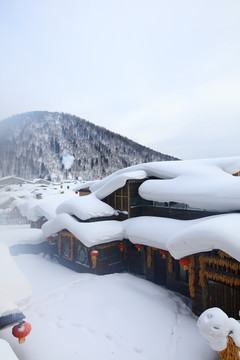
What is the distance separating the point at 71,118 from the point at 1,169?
12772 cm

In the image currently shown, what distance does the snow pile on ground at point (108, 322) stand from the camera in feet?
24.1

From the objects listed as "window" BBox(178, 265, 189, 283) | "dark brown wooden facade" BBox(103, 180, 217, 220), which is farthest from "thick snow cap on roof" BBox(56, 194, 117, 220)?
"window" BBox(178, 265, 189, 283)

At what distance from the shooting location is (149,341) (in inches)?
309

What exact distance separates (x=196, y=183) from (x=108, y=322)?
7882mm

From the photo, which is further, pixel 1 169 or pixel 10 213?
pixel 10 213

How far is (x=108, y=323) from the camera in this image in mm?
8812

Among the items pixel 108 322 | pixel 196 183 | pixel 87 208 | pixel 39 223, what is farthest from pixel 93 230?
pixel 39 223

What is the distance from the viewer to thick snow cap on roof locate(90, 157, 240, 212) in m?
10.5

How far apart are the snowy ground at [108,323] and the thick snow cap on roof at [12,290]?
111 inches

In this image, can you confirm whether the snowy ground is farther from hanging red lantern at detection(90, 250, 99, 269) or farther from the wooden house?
the wooden house

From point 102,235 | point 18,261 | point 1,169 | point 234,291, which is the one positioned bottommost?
point 18,261

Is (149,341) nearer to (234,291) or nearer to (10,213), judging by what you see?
(234,291)

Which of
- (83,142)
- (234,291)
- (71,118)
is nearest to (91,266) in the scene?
(234,291)

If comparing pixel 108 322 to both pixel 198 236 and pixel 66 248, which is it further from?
pixel 66 248
